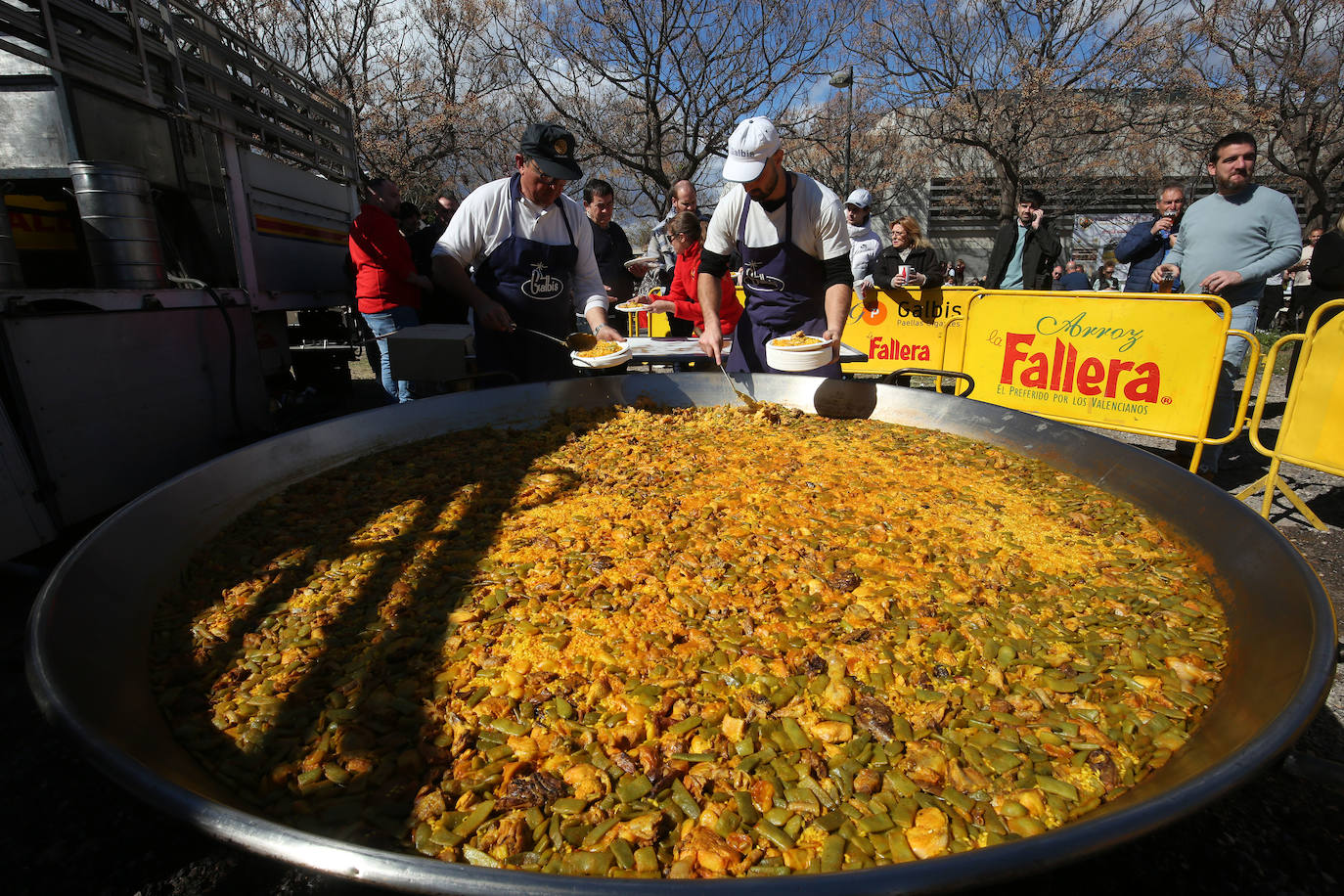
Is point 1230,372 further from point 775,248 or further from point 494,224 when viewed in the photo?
point 494,224

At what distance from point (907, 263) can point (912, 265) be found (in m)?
0.07

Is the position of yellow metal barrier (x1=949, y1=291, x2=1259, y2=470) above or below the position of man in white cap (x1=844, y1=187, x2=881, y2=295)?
below

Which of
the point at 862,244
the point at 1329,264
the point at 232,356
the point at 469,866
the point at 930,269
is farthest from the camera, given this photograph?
the point at 862,244

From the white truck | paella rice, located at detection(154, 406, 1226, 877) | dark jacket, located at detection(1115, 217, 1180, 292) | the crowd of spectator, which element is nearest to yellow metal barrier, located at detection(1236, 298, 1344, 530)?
the crowd of spectator

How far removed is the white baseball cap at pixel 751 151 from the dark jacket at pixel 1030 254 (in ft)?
18.2

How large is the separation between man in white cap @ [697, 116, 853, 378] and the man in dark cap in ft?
2.68

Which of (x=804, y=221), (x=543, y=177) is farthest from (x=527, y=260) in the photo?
(x=804, y=221)

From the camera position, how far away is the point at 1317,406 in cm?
382


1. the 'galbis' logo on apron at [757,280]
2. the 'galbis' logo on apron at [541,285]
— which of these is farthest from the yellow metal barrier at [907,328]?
the 'galbis' logo on apron at [541,285]

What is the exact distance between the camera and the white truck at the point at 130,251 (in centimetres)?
373

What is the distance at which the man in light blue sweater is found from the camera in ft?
15.0

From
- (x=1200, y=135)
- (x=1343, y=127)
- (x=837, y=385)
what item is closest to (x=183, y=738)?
(x=837, y=385)

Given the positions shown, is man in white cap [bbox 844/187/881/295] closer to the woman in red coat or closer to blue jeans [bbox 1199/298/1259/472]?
the woman in red coat

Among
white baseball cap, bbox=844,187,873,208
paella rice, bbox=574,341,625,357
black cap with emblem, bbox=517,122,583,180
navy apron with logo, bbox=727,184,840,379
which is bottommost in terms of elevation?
paella rice, bbox=574,341,625,357
